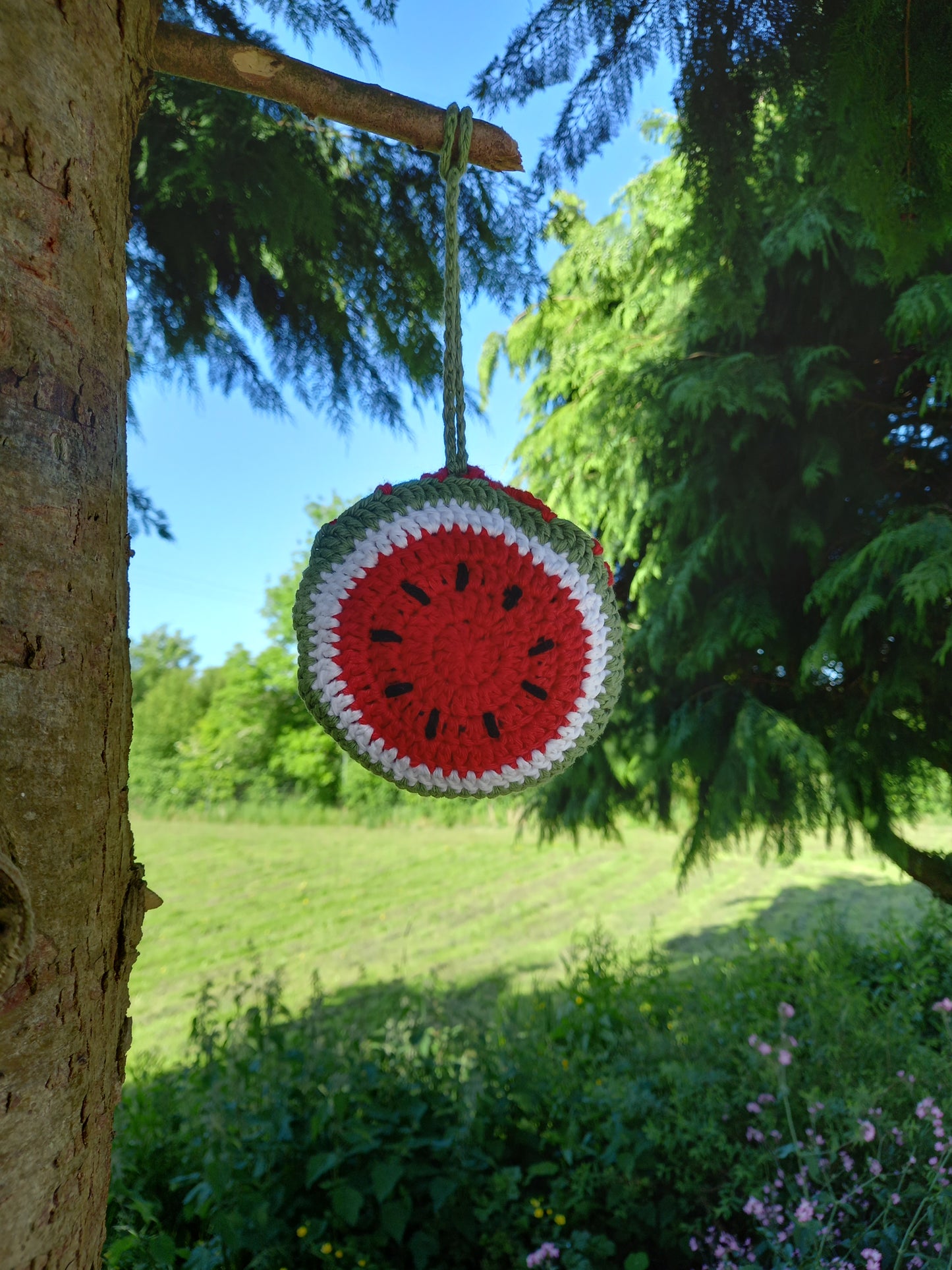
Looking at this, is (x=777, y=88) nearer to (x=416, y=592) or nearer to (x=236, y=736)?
(x=416, y=592)

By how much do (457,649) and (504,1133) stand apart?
6.29 feet

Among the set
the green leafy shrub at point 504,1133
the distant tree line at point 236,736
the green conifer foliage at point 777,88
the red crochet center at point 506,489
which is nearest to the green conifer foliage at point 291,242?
the green conifer foliage at point 777,88

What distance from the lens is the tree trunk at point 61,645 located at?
1.94ft

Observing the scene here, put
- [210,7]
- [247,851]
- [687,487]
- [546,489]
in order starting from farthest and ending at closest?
[247,851] → [546,489] → [687,487] → [210,7]

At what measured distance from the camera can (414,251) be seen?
6.51 ft

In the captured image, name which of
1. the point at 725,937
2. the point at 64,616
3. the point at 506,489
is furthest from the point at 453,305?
the point at 725,937

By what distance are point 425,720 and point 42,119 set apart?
0.62m

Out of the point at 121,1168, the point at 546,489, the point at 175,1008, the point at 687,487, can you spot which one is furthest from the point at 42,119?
the point at 175,1008

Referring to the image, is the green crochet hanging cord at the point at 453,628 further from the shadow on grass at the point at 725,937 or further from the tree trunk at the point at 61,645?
the shadow on grass at the point at 725,937

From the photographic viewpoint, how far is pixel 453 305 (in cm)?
94

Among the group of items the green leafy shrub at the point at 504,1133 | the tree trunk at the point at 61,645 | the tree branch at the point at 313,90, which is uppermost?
the tree branch at the point at 313,90

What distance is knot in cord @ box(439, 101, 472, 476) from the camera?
0.93 m

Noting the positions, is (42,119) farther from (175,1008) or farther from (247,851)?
(247,851)

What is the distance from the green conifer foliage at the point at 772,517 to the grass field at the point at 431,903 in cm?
122
